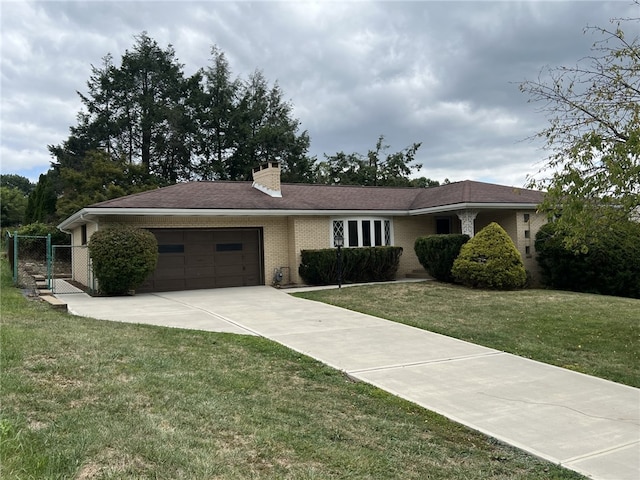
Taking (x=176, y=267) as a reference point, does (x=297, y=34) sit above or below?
above

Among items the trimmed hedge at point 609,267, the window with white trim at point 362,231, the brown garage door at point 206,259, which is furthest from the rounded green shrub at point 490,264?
the brown garage door at point 206,259

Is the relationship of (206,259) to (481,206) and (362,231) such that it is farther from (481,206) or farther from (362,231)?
(481,206)

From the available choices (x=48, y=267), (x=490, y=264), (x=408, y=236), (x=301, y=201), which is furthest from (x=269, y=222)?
(x=490, y=264)

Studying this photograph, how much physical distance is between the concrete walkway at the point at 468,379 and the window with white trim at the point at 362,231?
761 cm

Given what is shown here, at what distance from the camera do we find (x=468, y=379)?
21.3ft

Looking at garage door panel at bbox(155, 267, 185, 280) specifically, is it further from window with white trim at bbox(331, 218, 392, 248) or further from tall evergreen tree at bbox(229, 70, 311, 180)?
tall evergreen tree at bbox(229, 70, 311, 180)

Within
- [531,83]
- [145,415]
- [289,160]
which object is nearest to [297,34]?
[531,83]

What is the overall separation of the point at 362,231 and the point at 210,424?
52.0 ft

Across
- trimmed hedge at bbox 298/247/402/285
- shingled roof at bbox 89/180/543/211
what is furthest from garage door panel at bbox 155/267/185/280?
trimmed hedge at bbox 298/247/402/285

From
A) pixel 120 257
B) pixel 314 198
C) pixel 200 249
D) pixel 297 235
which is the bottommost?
pixel 120 257

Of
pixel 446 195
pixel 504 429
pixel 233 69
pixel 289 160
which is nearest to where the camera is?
pixel 504 429

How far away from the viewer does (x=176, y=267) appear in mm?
17266

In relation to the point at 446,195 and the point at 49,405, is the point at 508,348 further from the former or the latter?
the point at 446,195

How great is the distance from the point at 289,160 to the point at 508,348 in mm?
33696
